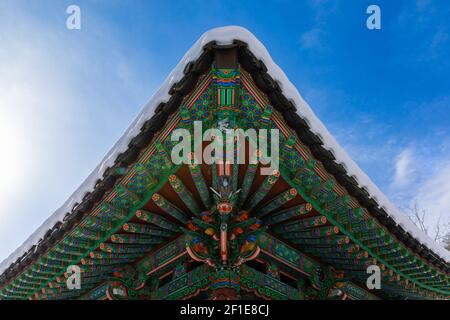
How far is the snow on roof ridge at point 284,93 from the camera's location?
3512mm

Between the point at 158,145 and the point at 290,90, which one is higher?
the point at 290,90

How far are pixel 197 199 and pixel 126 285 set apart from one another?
174 cm

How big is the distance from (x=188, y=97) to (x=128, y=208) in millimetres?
1600

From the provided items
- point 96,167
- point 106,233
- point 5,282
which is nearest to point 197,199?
point 106,233

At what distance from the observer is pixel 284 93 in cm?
378

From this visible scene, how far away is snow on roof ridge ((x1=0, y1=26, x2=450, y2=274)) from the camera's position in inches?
138

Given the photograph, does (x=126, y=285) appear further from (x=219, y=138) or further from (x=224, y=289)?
(x=219, y=138)

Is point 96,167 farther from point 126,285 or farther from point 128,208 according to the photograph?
point 126,285

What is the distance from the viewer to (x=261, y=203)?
4.91 m
